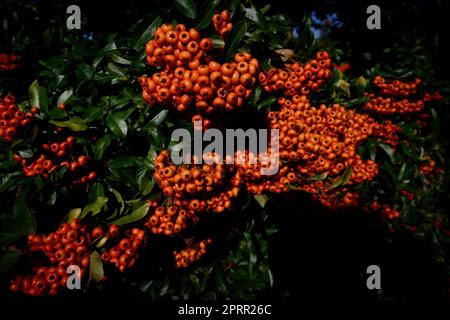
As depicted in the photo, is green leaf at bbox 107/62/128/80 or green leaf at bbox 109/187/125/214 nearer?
green leaf at bbox 109/187/125/214

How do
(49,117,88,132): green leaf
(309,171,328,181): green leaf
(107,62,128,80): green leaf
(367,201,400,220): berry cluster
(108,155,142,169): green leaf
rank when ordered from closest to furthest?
(49,117,88,132): green leaf, (108,155,142,169): green leaf, (107,62,128,80): green leaf, (309,171,328,181): green leaf, (367,201,400,220): berry cluster

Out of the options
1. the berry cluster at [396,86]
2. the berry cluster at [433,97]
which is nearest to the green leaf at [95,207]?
the berry cluster at [396,86]

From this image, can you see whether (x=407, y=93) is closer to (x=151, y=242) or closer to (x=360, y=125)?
(x=360, y=125)

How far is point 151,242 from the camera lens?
2676 millimetres

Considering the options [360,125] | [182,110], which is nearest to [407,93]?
[360,125]

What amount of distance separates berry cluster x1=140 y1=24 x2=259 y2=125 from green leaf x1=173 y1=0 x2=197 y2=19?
110mm

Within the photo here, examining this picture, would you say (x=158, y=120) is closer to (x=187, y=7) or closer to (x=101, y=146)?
(x=101, y=146)

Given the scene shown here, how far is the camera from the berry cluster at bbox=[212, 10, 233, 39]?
74.4 inches

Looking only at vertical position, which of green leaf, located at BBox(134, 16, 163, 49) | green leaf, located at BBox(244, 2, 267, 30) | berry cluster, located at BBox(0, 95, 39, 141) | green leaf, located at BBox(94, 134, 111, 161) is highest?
green leaf, located at BBox(244, 2, 267, 30)

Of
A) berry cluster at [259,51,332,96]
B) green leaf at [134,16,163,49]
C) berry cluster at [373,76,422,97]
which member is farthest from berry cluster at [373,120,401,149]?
green leaf at [134,16,163,49]

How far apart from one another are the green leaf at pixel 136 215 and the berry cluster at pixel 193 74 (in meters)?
0.82

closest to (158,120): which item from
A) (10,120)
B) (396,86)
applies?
(10,120)

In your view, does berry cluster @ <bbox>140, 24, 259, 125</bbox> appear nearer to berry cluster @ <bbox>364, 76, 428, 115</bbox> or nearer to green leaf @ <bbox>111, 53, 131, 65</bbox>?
green leaf @ <bbox>111, 53, 131, 65</bbox>

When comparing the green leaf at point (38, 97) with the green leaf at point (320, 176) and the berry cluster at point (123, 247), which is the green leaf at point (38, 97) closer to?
the berry cluster at point (123, 247)
